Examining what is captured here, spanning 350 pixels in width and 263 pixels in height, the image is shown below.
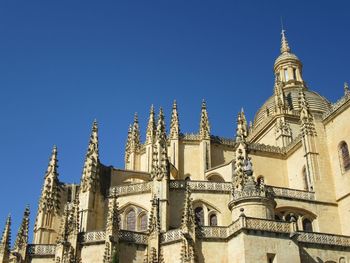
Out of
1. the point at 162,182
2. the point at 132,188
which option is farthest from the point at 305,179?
the point at 132,188

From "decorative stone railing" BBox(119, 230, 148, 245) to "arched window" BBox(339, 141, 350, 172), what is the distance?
1563cm

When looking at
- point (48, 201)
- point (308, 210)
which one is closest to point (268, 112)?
point (308, 210)

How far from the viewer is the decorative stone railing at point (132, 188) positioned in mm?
35469

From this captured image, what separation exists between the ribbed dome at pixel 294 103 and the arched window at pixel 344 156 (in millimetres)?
14958

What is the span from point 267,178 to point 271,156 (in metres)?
2.13

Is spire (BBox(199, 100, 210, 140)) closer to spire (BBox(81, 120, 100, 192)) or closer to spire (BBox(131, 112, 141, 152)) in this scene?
spire (BBox(131, 112, 141, 152))

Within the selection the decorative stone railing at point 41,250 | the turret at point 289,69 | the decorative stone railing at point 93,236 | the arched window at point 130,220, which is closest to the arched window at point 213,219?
the arched window at point 130,220

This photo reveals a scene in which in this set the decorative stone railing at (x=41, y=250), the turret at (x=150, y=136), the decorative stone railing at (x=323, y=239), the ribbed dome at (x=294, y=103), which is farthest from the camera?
the ribbed dome at (x=294, y=103)

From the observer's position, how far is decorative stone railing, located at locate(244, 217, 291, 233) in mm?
27094

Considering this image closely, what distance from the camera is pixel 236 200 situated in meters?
29.3

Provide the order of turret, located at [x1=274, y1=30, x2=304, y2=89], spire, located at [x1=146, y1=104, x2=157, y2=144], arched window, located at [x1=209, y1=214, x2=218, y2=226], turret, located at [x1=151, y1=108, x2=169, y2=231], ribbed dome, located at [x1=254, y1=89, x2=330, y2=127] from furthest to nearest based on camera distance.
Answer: turret, located at [x1=274, y1=30, x2=304, y2=89]
ribbed dome, located at [x1=254, y1=89, x2=330, y2=127]
spire, located at [x1=146, y1=104, x2=157, y2=144]
arched window, located at [x1=209, y1=214, x2=218, y2=226]
turret, located at [x1=151, y1=108, x2=169, y2=231]

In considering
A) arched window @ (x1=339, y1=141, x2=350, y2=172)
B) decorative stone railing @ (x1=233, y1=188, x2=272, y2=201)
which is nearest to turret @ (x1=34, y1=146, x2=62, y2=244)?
decorative stone railing @ (x1=233, y1=188, x2=272, y2=201)

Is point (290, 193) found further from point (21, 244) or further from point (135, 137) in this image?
point (135, 137)

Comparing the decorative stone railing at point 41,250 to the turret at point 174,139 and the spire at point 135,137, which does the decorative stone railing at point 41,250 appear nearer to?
the turret at point 174,139
